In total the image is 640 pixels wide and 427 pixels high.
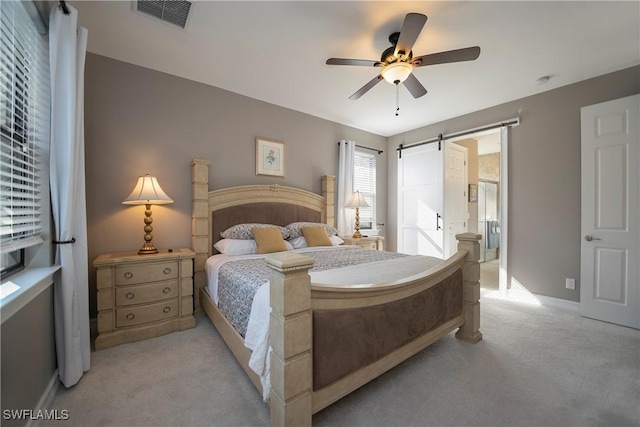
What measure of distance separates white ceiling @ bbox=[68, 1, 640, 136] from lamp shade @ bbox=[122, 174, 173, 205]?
1.24 m

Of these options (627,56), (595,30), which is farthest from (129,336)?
(627,56)

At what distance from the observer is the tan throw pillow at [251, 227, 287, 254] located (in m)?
2.77

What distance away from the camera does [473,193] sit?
5316 mm

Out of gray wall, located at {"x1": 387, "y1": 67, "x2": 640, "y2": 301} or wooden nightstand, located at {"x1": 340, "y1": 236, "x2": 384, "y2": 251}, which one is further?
wooden nightstand, located at {"x1": 340, "y1": 236, "x2": 384, "y2": 251}

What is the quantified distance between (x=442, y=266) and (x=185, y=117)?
3046 mm

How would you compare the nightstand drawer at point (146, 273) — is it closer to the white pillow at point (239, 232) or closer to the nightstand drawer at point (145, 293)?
the nightstand drawer at point (145, 293)

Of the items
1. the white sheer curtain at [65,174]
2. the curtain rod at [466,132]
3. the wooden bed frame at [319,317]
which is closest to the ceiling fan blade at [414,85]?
the wooden bed frame at [319,317]

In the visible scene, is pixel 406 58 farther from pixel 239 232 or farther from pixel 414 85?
pixel 239 232

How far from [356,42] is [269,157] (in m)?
1.79

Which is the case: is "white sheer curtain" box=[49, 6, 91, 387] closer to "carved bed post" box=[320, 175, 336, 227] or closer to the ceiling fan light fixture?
the ceiling fan light fixture

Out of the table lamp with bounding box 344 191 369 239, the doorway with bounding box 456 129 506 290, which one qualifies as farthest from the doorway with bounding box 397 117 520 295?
the table lamp with bounding box 344 191 369 239

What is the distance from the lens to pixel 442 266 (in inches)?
78.7

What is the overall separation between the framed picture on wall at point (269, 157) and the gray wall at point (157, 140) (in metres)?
0.08

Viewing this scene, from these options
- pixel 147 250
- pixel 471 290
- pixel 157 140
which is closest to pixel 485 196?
pixel 471 290
